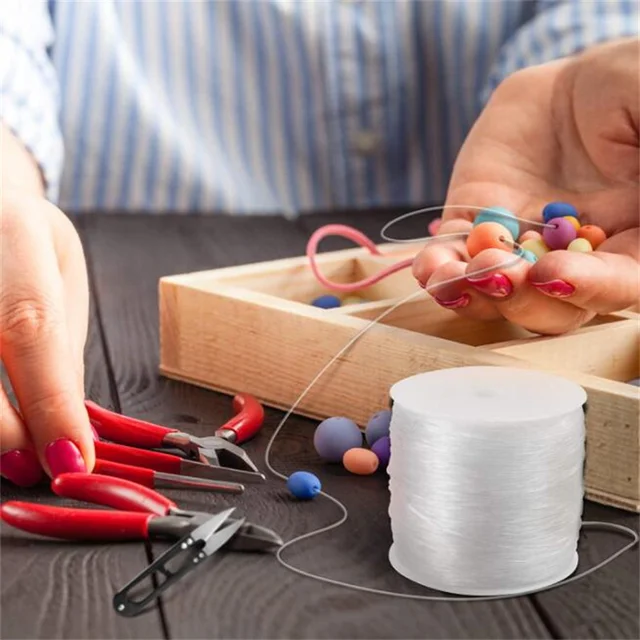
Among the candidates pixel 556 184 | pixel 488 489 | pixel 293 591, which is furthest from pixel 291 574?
pixel 556 184

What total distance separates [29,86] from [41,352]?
0.72 m

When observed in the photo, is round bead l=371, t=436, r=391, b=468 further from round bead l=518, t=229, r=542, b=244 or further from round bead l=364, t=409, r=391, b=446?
round bead l=518, t=229, r=542, b=244

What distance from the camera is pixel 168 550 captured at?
2.13 ft

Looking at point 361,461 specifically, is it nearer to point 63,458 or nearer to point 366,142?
point 63,458

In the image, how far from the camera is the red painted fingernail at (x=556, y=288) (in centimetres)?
84

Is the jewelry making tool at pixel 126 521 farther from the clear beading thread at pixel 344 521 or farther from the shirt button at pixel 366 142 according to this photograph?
the shirt button at pixel 366 142

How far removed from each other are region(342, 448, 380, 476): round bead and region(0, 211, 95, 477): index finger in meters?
0.18

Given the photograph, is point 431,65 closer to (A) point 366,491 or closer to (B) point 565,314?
(B) point 565,314

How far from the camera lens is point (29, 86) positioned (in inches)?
55.4

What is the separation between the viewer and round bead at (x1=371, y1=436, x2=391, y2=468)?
82cm

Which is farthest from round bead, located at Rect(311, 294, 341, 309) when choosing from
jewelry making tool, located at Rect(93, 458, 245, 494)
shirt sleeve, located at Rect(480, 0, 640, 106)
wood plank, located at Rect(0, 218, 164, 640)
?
shirt sleeve, located at Rect(480, 0, 640, 106)

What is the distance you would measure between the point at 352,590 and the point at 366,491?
0.48 feet

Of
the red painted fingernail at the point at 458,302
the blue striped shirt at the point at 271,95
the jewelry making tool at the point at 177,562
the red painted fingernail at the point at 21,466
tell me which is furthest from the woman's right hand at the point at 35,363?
the blue striped shirt at the point at 271,95

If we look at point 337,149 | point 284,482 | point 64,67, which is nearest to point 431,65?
point 337,149
